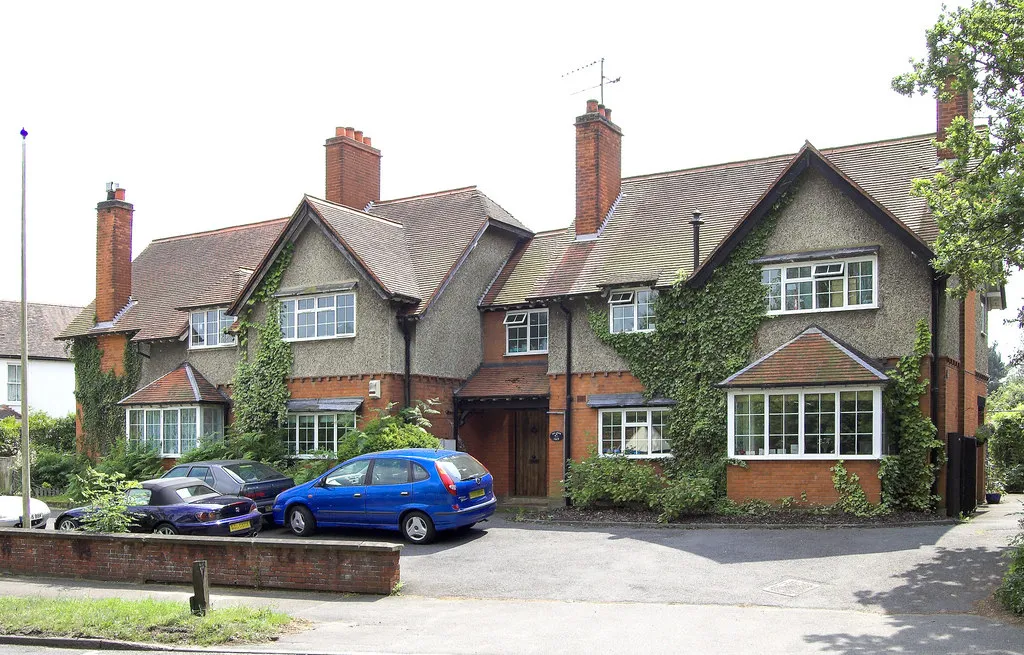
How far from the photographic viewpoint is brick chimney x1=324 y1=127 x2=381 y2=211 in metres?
29.1

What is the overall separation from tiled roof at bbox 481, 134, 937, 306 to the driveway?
6.47 meters

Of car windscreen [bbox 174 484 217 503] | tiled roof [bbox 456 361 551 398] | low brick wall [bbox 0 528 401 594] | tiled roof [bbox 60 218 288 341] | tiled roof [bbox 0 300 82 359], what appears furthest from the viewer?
tiled roof [bbox 0 300 82 359]

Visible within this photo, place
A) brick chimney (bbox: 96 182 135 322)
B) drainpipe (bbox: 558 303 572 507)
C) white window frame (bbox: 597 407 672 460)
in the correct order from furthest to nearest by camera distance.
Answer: brick chimney (bbox: 96 182 135 322) < drainpipe (bbox: 558 303 572 507) < white window frame (bbox: 597 407 672 460)

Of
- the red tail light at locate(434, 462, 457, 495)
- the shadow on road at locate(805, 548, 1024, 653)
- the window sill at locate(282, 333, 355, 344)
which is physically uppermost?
the window sill at locate(282, 333, 355, 344)

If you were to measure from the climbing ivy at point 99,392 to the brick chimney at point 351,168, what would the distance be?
26.1ft

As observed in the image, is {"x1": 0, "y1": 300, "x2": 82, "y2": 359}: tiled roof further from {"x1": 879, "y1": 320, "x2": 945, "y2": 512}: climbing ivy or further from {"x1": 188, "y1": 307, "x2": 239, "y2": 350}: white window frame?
{"x1": 879, "y1": 320, "x2": 945, "y2": 512}: climbing ivy

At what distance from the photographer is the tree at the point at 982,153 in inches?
562

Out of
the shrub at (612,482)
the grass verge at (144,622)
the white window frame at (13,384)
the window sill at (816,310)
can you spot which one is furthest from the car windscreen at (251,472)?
the white window frame at (13,384)

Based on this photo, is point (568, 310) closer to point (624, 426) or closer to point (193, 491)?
Result: point (624, 426)

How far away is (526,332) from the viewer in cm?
2564

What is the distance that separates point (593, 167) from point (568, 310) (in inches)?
169

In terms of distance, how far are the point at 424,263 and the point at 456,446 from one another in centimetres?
493

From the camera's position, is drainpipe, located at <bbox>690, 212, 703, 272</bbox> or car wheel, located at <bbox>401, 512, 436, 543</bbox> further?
drainpipe, located at <bbox>690, 212, 703, 272</bbox>

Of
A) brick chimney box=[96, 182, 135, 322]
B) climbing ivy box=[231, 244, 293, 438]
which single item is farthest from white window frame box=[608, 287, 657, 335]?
brick chimney box=[96, 182, 135, 322]
